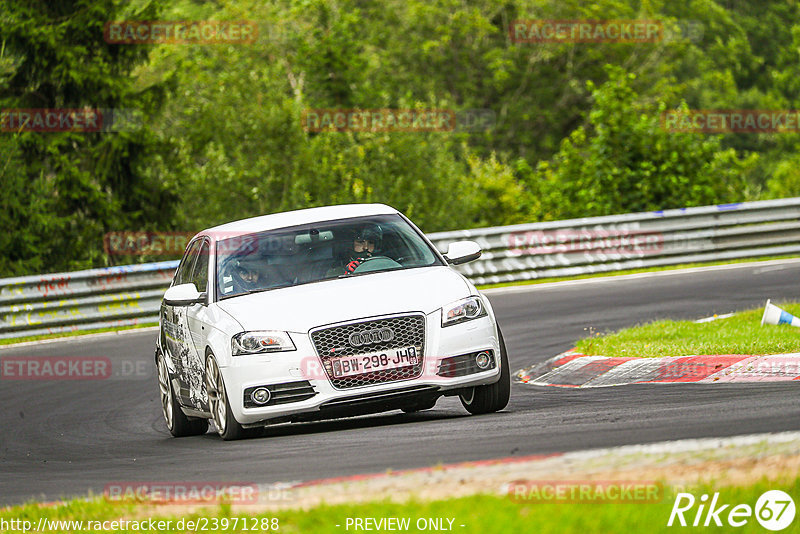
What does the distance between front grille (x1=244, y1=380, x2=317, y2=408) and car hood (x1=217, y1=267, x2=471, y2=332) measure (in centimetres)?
36

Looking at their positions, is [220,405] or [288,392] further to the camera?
[220,405]

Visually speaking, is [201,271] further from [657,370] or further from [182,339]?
[657,370]

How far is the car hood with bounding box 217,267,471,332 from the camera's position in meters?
8.46

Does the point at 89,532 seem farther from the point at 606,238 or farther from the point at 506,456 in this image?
the point at 606,238

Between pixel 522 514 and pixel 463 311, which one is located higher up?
pixel 522 514

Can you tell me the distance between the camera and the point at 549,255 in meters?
21.3

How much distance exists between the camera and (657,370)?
34.6 feet

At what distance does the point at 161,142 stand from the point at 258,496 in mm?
25290

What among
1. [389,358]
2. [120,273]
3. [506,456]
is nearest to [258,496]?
[506,456]

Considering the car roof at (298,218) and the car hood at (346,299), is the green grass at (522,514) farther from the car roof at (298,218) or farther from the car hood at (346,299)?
the car roof at (298,218)

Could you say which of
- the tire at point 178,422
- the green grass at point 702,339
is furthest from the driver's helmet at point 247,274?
the green grass at point 702,339

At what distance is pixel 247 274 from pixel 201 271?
0.78m

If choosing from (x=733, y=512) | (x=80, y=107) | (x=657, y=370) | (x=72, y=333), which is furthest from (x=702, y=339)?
(x=80, y=107)

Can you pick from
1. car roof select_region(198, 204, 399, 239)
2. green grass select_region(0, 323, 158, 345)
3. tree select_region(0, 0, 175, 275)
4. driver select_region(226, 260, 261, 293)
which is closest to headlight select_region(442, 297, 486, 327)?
car roof select_region(198, 204, 399, 239)
